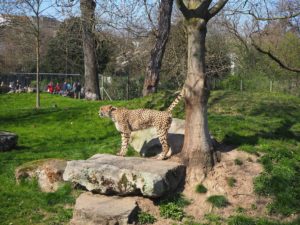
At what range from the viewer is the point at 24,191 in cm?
1008

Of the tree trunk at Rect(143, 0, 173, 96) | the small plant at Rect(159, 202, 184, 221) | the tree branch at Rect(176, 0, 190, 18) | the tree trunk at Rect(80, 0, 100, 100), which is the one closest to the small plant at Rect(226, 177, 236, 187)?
the small plant at Rect(159, 202, 184, 221)

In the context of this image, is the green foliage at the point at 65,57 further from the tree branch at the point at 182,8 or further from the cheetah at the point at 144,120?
Answer: the tree branch at the point at 182,8

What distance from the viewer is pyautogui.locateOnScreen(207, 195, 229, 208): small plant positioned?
8.78 meters

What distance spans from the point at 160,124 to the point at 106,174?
5.73 feet

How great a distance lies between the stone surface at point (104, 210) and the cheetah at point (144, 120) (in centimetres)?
169

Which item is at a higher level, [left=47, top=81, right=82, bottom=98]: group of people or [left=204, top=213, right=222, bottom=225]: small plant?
[left=47, top=81, right=82, bottom=98]: group of people

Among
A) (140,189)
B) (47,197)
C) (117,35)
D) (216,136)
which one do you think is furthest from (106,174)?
(117,35)

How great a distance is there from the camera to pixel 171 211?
852 centimetres

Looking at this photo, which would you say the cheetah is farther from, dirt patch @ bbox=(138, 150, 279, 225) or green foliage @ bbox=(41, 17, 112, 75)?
green foliage @ bbox=(41, 17, 112, 75)

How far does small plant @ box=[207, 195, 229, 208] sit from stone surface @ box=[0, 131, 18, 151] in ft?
23.0

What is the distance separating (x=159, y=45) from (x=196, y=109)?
10911 millimetres

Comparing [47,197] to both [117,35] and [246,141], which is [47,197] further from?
[117,35]

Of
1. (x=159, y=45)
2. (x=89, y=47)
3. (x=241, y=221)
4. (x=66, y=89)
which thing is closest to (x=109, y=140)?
(x=241, y=221)

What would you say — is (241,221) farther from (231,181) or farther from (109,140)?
(109,140)
